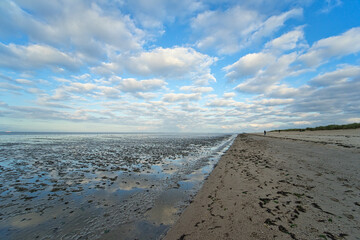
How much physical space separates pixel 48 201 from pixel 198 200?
23.0 feet

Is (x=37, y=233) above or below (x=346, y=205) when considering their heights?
below

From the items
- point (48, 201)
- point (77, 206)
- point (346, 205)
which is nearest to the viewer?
point (346, 205)

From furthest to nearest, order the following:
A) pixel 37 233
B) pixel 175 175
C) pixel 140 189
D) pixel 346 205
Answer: pixel 175 175, pixel 140 189, pixel 346 205, pixel 37 233

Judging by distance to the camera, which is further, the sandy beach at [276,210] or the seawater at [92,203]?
the seawater at [92,203]

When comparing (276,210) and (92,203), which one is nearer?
(276,210)

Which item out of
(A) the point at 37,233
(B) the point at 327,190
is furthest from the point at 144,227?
(B) the point at 327,190

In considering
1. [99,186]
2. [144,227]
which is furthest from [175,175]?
[144,227]

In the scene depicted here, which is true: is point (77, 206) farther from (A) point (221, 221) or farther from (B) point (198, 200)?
(A) point (221, 221)

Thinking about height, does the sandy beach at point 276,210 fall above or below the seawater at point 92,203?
above

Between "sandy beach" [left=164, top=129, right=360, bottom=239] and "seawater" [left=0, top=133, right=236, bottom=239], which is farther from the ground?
"sandy beach" [left=164, top=129, right=360, bottom=239]

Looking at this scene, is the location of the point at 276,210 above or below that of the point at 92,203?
above

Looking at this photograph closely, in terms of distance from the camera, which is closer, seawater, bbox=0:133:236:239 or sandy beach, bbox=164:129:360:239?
sandy beach, bbox=164:129:360:239

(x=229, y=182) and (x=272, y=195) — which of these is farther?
(x=229, y=182)

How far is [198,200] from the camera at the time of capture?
6664 millimetres
